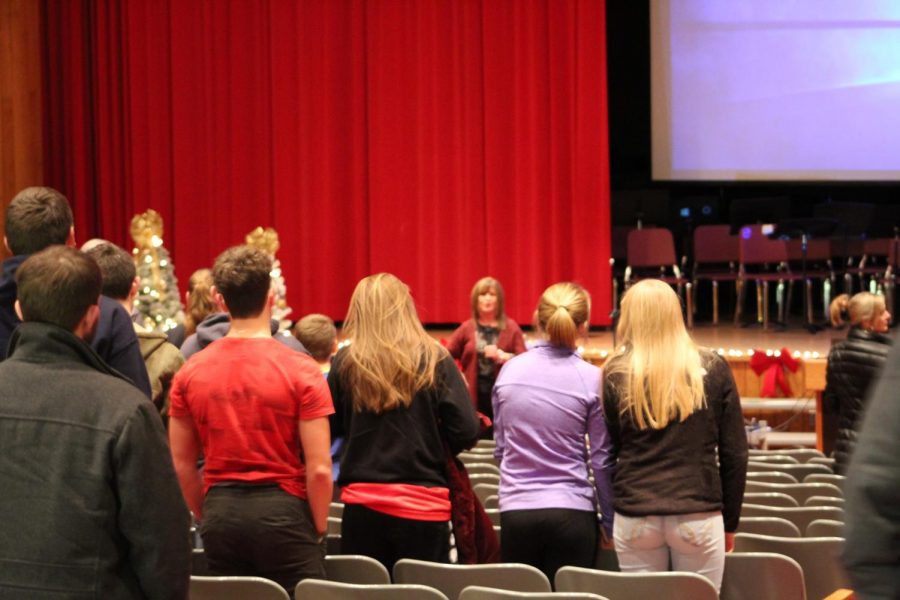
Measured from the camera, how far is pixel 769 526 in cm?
412

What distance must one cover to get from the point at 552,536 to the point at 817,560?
76 cm

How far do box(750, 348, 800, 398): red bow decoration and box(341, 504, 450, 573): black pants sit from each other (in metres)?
5.97

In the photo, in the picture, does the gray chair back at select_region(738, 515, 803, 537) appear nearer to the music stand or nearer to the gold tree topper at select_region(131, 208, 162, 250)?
the gold tree topper at select_region(131, 208, 162, 250)

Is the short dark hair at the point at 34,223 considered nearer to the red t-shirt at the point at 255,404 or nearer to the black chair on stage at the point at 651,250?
the red t-shirt at the point at 255,404

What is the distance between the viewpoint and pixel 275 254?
12.0 meters

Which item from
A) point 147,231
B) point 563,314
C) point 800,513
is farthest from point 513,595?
point 147,231

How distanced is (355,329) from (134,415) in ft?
4.34

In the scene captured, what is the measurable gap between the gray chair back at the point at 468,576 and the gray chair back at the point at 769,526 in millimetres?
1207

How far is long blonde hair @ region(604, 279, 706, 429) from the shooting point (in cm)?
331

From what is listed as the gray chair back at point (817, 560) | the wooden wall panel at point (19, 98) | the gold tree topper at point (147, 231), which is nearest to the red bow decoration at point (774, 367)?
the gold tree topper at point (147, 231)

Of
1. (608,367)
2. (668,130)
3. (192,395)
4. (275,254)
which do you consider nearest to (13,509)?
(192,395)

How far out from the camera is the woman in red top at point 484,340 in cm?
764

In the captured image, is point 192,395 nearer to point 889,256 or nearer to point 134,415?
point 134,415

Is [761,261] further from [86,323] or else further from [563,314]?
[86,323]
